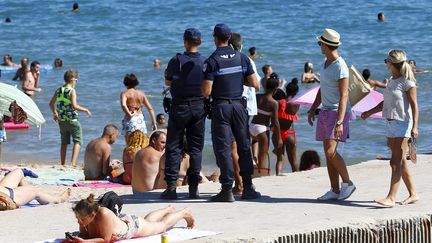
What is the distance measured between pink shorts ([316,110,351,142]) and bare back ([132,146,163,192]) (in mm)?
2573

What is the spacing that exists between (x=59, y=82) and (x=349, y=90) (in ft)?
58.4

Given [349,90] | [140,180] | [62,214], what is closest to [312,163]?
[140,180]

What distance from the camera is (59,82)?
90.9ft

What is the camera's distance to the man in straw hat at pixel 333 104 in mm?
9953

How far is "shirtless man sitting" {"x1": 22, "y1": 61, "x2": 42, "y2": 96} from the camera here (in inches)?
983

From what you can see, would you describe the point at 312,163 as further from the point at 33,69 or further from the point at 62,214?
the point at 33,69

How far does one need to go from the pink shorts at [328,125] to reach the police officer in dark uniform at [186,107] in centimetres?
105

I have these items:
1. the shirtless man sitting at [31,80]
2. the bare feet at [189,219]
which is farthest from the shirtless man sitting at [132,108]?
the shirtless man sitting at [31,80]

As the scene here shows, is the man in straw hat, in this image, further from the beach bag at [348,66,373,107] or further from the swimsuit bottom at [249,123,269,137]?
the swimsuit bottom at [249,123,269,137]

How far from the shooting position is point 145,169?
1223 cm

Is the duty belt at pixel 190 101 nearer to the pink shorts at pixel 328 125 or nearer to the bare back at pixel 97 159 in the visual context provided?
the pink shorts at pixel 328 125

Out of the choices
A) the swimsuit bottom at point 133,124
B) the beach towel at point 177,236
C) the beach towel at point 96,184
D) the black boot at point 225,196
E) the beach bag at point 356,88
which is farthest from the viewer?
the swimsuit bottom at point 133,124

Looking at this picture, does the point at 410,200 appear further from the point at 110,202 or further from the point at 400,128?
the point at 110,202

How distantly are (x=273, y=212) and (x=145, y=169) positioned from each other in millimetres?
2742
